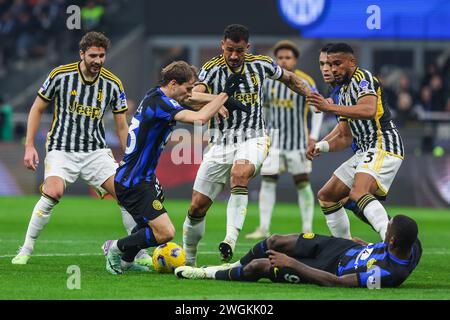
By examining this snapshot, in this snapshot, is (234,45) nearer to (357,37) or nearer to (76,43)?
(357,37)

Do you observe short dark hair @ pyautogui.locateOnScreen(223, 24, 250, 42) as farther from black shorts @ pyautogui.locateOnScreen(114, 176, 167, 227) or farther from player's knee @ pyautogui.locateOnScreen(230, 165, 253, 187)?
black shorts @ pyautogui.locateOnScreen(114, 176, 167, 227)

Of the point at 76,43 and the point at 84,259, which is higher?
the point at 76,43

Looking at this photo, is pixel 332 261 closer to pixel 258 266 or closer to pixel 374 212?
pixel 258 266

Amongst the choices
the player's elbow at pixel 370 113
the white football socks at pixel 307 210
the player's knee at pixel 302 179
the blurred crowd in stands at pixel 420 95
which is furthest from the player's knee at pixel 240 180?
the blurred crowd in stands at pixel 420 95

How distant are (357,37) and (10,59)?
10481 mm

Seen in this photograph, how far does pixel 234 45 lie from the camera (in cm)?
1127

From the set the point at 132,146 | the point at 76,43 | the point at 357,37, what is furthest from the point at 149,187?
the point at 76,43

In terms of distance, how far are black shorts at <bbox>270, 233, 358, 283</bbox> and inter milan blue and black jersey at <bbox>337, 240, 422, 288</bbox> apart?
0.25 meters

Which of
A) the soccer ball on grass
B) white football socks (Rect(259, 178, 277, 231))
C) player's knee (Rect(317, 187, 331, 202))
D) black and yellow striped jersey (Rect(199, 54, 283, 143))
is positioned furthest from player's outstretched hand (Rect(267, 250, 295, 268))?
white football socks (Rect(259, 178, 277, 231))

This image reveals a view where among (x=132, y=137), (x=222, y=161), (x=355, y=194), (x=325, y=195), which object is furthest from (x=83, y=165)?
(x=355, y=194)

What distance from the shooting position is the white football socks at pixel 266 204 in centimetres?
1544

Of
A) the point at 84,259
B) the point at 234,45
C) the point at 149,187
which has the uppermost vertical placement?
the point at 234,45
